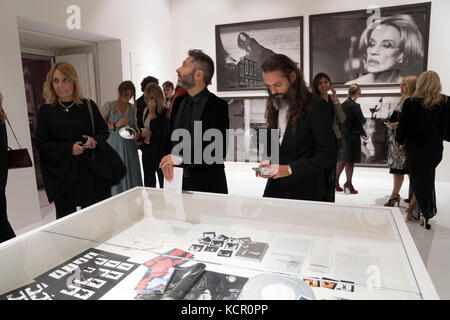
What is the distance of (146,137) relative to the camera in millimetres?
4184

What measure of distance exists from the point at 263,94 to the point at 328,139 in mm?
4899

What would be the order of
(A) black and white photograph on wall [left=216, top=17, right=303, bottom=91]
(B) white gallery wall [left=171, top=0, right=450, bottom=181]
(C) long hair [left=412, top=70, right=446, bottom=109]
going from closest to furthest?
(C) long hair [left=412, top=70, right=446, bottom=109]
(B) white gallery wall [left=171, top=0, right=450, bottom=181]
(A) black and white photograph on wall [left=216, top=17, right=303, bottom=91]

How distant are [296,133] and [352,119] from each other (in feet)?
12.0

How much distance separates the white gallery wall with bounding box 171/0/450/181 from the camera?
5645 mm

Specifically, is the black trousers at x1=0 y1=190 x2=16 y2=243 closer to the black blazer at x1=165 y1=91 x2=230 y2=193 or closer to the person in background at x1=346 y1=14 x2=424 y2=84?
the black blazer at x1=165 y1=91 x2=230 y2=193

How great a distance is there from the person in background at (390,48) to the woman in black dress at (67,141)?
485 centimetres

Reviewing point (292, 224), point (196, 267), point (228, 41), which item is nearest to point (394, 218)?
Answer: point (292, 224)

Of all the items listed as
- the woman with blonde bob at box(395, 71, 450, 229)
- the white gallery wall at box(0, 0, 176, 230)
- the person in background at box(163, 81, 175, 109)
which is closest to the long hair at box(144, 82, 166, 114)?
the person in background at box(163, 81, 175, 109)

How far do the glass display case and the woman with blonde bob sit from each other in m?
2.49

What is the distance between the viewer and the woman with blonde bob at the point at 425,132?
141 inches

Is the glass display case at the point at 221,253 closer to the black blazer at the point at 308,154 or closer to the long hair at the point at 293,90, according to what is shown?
the black blazer at the point at 308,154

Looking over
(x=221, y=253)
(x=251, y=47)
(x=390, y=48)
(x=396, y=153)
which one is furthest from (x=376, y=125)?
(x=221, y=253)

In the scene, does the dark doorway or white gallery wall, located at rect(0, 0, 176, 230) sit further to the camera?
the dark doorway

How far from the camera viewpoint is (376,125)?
19.9 ft
